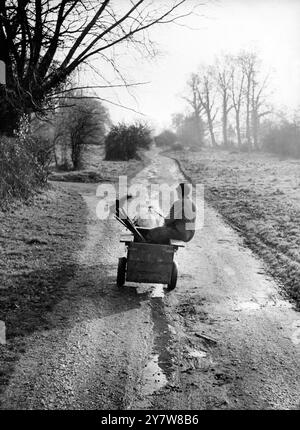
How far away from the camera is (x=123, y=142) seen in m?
31.8

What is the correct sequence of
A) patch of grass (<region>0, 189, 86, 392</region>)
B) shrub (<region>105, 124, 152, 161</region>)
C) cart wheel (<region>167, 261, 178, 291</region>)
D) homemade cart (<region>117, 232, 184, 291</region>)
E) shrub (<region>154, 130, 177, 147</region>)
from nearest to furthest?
1. patch of grass (<region>0, 189, 86, 392</region>)
2. homemade cart (<region>117, 232, 184, 291</region>)
3. cart wheel (<region>167, 261, 178, 291</region>)
4. shrub (<region>105, 124, 152, 161</region>)
5. shrub (<region>154, 130, 177, 147</region>)

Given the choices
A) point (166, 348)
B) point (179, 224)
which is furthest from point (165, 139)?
point (166, 348)

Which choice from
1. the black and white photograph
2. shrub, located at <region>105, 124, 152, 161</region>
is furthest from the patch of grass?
shrub, located at <region>105, 124, 152, 161</region>

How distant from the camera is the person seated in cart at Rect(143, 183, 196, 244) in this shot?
7.06 meters

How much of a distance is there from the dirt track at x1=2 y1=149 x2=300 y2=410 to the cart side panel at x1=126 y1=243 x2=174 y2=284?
1.08ft

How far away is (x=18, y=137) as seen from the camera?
13.2 meters

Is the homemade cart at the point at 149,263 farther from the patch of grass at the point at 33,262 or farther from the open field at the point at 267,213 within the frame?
the open field at the point at 267,213

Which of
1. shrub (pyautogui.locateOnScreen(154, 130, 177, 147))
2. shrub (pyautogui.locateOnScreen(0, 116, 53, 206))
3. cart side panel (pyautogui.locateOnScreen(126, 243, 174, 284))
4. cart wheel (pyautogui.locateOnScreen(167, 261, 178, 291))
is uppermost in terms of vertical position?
shrub (pyautogui.locateOnScreen(154, 130, 177, 147))

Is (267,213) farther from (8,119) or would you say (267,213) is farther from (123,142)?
(123,142)

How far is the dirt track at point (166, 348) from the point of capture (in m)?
4.16

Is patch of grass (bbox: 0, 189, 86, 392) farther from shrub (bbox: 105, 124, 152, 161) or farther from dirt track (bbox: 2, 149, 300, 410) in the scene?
shrub (bbox: 105, 124, 152, 161)

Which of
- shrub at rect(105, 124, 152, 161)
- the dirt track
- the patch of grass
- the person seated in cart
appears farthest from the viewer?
shrub at rect(105, 124, 152, 161)

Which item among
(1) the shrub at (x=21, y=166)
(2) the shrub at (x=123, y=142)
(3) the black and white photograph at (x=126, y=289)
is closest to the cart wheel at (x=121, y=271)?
(3) the black and white photograph at (x=126, y=289)

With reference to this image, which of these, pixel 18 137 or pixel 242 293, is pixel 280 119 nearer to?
pixel 18 137
